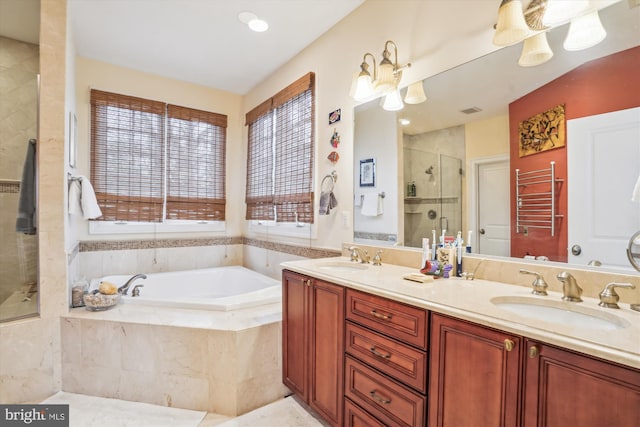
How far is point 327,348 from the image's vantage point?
5.35 ft

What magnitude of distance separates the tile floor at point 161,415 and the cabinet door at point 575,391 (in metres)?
1.35

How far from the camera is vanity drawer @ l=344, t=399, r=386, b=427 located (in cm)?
137

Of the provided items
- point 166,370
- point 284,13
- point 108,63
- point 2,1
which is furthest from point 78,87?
point 166,370

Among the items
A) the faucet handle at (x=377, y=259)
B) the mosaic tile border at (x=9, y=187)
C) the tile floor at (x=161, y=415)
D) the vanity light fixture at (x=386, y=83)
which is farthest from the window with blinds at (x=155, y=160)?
the faucet handle at (x=377, y=259)

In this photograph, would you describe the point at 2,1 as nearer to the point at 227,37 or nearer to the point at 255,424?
the point at 227,37

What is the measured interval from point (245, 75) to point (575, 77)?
304 centimetres

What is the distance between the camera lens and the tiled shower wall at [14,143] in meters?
2.18

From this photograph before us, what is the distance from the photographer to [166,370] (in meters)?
2.00

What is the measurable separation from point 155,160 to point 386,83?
2.73 metres

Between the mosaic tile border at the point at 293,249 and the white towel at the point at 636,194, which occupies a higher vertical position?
the white towel at the point at 636,194

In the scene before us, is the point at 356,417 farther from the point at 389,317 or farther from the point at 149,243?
the point at 149,243

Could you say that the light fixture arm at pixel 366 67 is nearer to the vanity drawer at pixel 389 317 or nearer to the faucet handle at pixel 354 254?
the faucet handle at pixel 354 254

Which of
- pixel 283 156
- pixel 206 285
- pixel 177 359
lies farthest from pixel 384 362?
pixel 206 285

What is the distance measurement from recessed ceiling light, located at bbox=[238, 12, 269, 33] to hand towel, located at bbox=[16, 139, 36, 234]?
1.75 m
